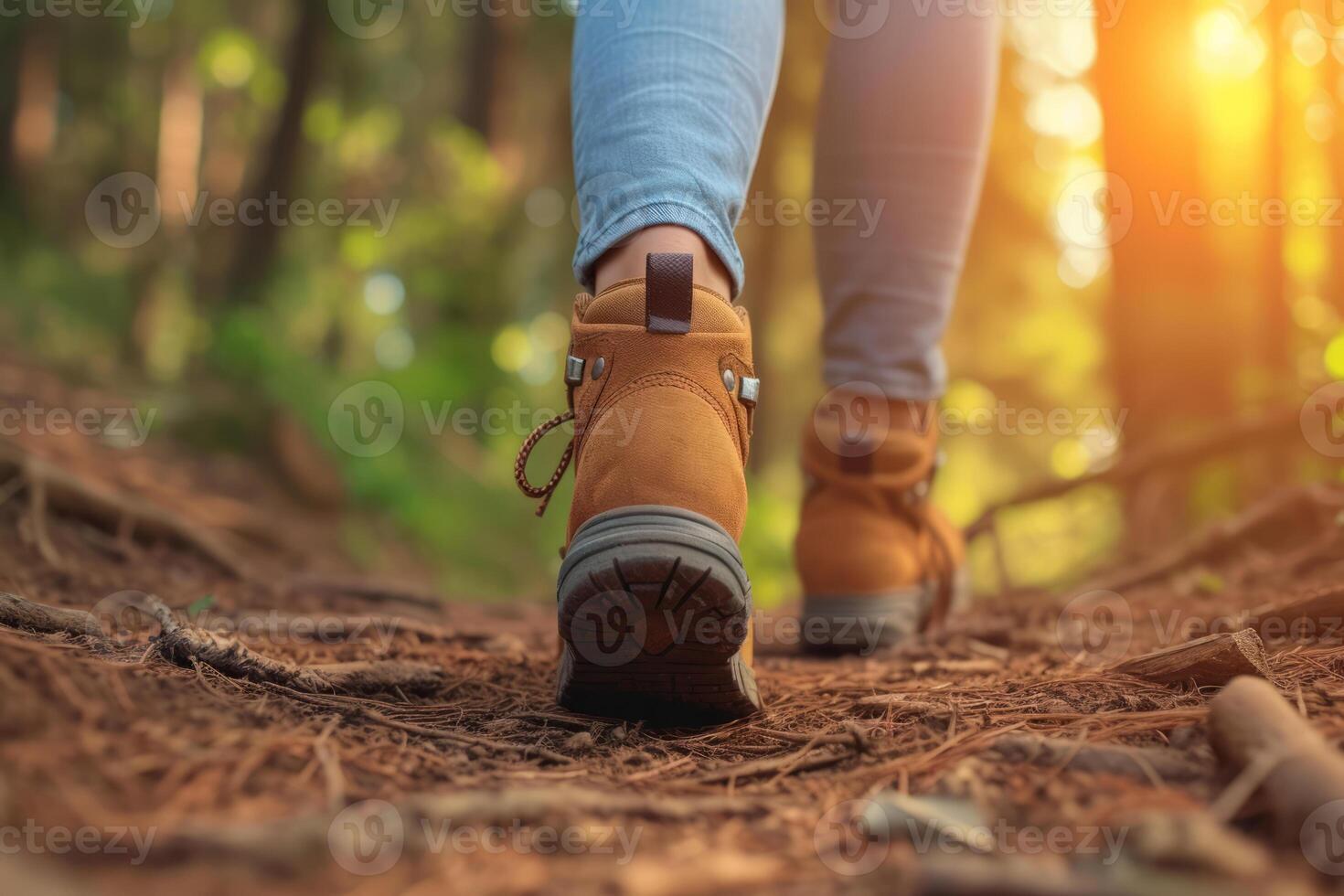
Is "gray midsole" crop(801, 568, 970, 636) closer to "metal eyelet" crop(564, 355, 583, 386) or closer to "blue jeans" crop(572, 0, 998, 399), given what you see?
"blue jeans" crop(572, 0, 998, 399)

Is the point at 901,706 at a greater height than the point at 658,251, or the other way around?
the point at 658,251

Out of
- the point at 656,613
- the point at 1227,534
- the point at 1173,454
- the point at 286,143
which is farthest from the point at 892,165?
the point at 286,143

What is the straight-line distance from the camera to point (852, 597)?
2.08 m

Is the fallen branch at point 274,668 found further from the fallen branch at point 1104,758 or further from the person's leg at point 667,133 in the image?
the fallen branch at point 1104,758

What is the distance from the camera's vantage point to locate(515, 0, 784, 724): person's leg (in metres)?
1.24

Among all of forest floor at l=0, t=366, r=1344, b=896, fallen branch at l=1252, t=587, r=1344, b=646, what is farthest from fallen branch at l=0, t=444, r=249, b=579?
fallen branch at l=1252, t=587, r=1344, b=646

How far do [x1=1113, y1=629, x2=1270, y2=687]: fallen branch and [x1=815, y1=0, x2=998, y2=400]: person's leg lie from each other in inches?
33.0

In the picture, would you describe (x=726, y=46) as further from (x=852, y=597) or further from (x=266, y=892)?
(x=266, y=892)

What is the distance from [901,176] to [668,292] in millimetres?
902

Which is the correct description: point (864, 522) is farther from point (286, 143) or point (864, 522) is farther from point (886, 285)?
point (286, 143)

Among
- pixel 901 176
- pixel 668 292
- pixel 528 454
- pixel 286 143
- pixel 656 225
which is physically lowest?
pixel 528 454

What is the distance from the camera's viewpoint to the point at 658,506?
1.29 m

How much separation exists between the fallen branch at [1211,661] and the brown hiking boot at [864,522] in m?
0.70

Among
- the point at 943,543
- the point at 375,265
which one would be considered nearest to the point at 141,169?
A: the point at 375,265
